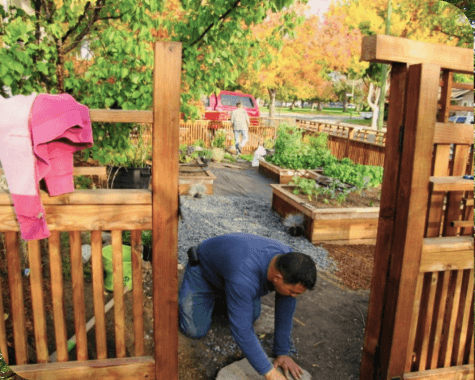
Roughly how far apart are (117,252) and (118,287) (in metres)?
0.19

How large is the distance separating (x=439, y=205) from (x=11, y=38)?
11.4ft

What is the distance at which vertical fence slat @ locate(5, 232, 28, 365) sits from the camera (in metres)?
2.10

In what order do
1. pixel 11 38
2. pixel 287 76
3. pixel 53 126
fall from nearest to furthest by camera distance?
pixel 53 126 < pixel 11 38 < pixel 287 76

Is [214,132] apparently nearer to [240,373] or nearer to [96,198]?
[240,373]

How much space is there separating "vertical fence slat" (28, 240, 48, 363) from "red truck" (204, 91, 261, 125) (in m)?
12.6

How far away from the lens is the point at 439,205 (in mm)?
2355

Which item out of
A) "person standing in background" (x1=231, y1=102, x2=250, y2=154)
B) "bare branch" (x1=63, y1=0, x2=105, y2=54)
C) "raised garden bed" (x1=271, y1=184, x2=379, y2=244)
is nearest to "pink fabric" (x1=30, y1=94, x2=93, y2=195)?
"bare branch" (x1=63, y1=0, x2=105, y2=54)

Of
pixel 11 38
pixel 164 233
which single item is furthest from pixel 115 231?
pixel 11 38

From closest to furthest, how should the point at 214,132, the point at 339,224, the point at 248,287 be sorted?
the point at 248,287, the point at 339,224, the point at 214,132

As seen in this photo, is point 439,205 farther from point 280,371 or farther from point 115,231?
point 115,231

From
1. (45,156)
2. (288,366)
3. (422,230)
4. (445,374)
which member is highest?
(45,156)

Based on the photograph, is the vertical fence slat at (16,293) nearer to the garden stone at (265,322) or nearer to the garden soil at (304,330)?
the garden soil at (304,330)

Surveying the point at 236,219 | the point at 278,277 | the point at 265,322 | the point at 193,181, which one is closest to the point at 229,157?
the point at 193,181

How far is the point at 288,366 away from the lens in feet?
9.23
